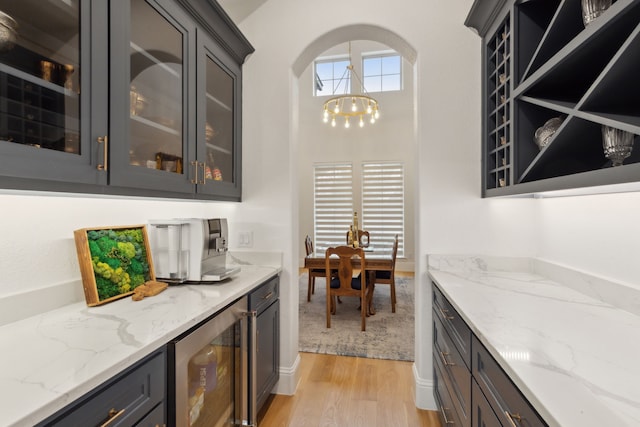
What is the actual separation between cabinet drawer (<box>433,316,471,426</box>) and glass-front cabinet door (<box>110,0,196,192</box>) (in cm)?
153

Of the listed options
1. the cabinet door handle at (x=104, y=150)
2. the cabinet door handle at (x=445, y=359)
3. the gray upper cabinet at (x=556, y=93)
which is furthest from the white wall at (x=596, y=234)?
the cabinet door handle at (x=104, y=150)

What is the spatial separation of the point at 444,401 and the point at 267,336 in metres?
1.07

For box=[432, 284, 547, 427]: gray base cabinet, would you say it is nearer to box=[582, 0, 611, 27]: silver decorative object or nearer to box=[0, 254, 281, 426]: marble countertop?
box=[0, 254, 281, 426]: marble countertop

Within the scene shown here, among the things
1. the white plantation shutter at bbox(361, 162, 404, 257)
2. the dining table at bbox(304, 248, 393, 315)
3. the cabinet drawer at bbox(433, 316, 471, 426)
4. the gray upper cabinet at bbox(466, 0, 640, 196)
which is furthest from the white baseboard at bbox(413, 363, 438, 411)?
the white plantation shutter at bbox(361, 162, 404, 257)

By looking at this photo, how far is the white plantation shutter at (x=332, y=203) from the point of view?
6.27 meters

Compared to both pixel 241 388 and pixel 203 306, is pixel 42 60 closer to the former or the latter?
pixel 203 306

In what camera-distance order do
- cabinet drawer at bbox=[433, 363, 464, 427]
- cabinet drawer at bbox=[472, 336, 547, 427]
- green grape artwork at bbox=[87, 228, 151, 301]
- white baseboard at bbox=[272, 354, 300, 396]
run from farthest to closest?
white baseboard at bbox=[272, 354, 300, 396]
cabinet drawer at bbox=[433, 363, 464, 427]
green grape artwork at bbox=[87, 228, 151, 301]
cabinet drawer at bbox=[472, 336, 547, 427]

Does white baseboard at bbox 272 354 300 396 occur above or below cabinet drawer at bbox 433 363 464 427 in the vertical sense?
below

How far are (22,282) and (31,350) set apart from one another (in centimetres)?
47

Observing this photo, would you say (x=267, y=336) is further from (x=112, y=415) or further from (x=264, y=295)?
→ (x=112, y=415)

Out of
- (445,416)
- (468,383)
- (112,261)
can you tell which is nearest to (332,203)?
(445,416)

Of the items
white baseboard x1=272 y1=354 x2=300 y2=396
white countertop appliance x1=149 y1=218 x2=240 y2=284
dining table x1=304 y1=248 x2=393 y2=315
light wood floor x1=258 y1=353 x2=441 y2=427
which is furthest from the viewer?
dining table x1=304 y1=248 x2=393 y2=315

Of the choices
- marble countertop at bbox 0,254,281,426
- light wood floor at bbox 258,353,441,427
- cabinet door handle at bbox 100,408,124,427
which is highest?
marble countertop at bbox 0,254,281,426

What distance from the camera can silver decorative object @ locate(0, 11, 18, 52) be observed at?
884mm
